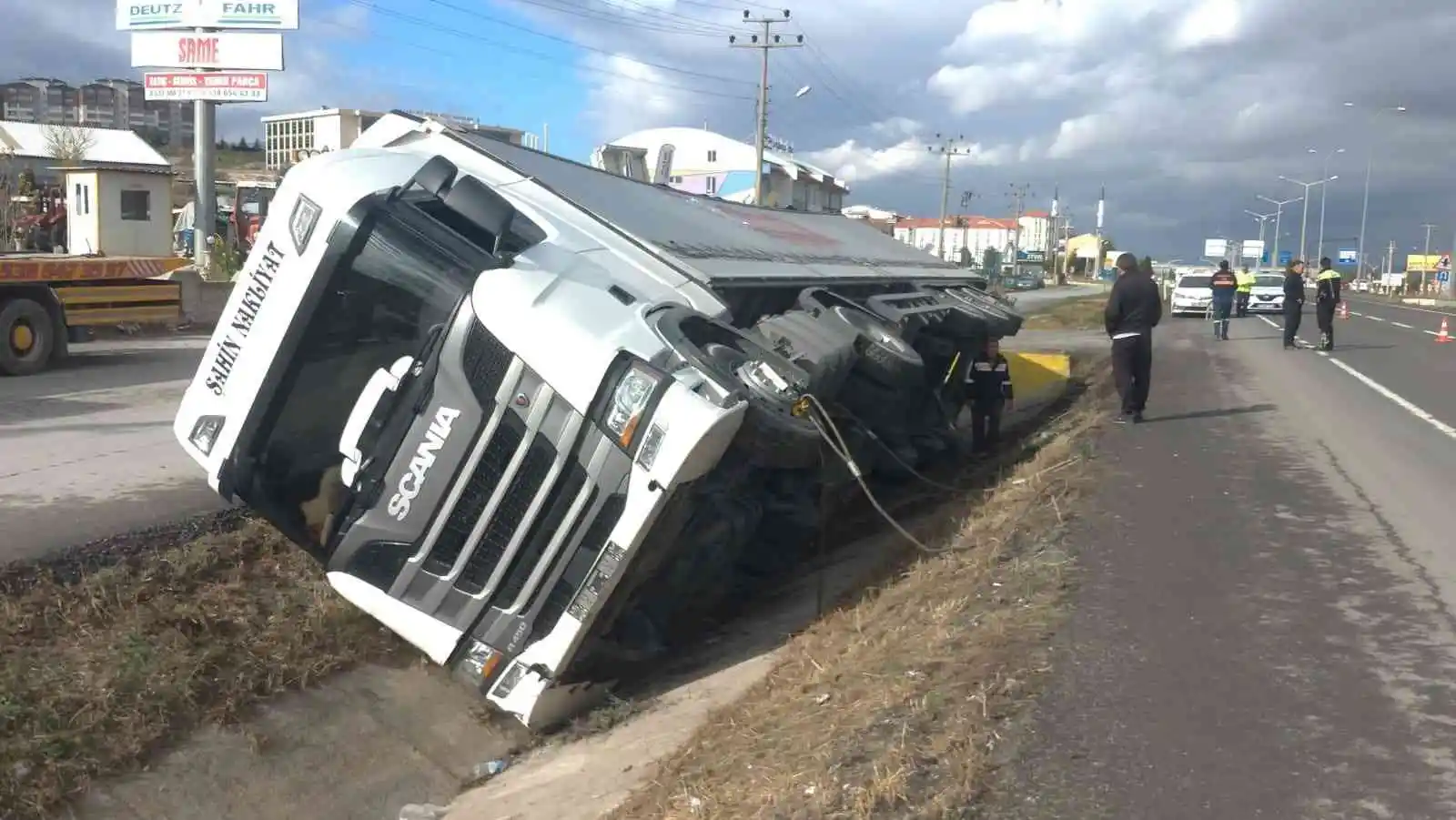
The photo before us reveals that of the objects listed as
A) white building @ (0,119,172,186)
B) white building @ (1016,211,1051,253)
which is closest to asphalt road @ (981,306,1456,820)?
white building @ (0,119,172,186)

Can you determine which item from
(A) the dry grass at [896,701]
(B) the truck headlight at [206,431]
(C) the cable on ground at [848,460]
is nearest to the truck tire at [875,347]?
(C) the cable on ground at [848,460]

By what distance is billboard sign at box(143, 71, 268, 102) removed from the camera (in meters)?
27.5

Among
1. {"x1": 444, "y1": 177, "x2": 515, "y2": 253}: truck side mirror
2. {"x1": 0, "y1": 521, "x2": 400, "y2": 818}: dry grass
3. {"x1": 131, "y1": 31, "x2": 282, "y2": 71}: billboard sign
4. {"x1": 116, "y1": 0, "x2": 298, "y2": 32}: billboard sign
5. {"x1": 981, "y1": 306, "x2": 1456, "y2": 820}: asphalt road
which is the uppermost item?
{"x1": 116, "y1": 0, "x2": 298, "y2": 32}: billboard sign

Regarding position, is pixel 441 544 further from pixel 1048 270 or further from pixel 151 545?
pixel 1048 270

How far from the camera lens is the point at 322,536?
545 cm

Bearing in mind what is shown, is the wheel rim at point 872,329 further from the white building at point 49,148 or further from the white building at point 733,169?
the white building at point 733,169

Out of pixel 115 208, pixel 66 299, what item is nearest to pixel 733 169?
pixel 115 208

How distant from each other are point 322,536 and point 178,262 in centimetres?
1289

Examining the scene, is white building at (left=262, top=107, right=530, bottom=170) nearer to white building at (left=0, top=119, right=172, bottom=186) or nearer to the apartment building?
white building at (left=0, top=119, right=172, bottom=186)

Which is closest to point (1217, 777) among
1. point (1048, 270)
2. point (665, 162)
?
point (665, 162)

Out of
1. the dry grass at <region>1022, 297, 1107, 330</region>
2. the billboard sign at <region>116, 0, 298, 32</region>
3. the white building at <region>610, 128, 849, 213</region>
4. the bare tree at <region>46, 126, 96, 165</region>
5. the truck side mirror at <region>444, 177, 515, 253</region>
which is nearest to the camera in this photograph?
the truck side mirror at <region>444, 177, 515, 253</region>

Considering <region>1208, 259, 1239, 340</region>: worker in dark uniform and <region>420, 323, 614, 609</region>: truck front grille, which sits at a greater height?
<region>1208, 259, 1239, 340</region>: worker in dark uniform

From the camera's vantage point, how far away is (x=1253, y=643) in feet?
16.0

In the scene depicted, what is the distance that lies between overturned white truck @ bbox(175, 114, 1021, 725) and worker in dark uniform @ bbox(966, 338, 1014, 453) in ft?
17.9
